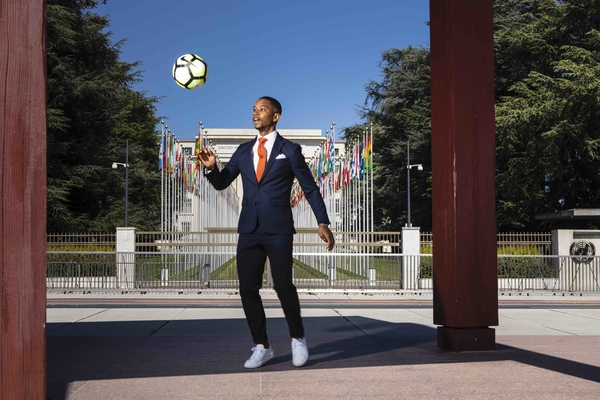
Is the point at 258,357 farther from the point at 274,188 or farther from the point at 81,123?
the point at 81,123

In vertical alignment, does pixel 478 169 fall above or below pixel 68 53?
below

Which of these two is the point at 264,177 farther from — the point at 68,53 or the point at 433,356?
the point at 68,53

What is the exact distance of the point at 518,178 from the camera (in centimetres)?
4044

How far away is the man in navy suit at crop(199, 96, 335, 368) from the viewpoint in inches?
222

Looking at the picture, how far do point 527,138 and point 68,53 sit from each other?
28.0 m

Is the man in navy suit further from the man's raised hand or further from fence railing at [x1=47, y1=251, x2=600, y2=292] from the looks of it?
fence railing at [x1=47, y1=251, x2=600, y2=292]

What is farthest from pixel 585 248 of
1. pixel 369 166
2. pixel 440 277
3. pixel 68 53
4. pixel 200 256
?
pixel 68 53

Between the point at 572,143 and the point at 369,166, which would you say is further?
the point at 572,143

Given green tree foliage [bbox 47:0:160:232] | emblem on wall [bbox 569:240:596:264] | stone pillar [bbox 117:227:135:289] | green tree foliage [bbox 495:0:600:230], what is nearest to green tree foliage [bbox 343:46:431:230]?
green tree foliage [bbox 495:0:600:230]

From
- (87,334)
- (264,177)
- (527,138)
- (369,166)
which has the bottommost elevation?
(87,334)

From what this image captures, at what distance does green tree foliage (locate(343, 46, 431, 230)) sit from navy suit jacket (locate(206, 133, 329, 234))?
148 feet

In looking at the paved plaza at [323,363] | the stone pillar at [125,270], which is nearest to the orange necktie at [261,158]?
the paved plaza at [323,363]

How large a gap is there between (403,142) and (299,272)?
3278 centimetres

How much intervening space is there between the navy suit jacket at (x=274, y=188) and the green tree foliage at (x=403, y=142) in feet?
148
